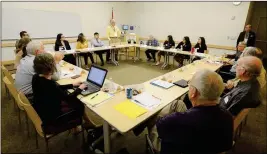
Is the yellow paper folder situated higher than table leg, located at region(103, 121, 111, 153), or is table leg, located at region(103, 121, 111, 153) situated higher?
the yellow paper folder

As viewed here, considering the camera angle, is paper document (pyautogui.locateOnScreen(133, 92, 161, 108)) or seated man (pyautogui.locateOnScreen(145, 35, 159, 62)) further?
seated man (pyautogui.locateOnScreen(145, 35, 159, 62))

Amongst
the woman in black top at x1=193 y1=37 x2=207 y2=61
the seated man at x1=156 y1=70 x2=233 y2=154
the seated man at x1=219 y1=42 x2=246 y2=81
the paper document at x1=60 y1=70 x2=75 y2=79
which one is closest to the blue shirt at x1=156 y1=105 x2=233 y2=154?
the seated man at x1=156 y1=70 x2=233 y2=154

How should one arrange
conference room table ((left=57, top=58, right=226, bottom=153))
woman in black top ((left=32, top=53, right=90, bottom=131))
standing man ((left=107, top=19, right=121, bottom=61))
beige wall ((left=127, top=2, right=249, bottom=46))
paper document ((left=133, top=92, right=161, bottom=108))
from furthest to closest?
standing man ((left=107, top=19, right=121, bottom=61)) < beige wall ((left=127, top=2, right=249, bottom=46)) < paper document ((left=133, top=92, right=161, bottom=108)) < woman in black top ((left=32, top=53, right=90, bottom=131)) < conference room table ((left=57, top=58, right=226, bottom=153))

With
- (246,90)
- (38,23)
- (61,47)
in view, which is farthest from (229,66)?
(38,23)

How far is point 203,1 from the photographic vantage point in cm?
627

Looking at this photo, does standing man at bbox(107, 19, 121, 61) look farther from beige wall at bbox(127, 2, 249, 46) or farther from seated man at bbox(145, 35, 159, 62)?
beige wall at bbox(127, 2, 249, 46)

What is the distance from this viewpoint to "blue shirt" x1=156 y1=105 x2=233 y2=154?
0.99 metres

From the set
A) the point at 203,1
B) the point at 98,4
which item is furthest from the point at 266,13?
the point at 98,4

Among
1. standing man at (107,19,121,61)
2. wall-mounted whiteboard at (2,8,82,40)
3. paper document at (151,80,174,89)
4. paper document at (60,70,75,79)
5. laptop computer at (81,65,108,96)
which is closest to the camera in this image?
laptop computer at (81,65,108,96)

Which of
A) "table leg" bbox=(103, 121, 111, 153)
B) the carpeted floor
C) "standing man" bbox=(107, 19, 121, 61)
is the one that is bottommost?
the carpeted floor

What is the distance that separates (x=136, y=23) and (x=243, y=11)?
4917 millimetres

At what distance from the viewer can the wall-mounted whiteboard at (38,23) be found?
18.0 feet

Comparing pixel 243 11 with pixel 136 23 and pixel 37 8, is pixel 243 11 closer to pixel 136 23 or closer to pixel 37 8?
pixel 136 23

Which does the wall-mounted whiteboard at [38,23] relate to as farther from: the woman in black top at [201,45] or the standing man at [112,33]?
the woman in black top at [201,45]
